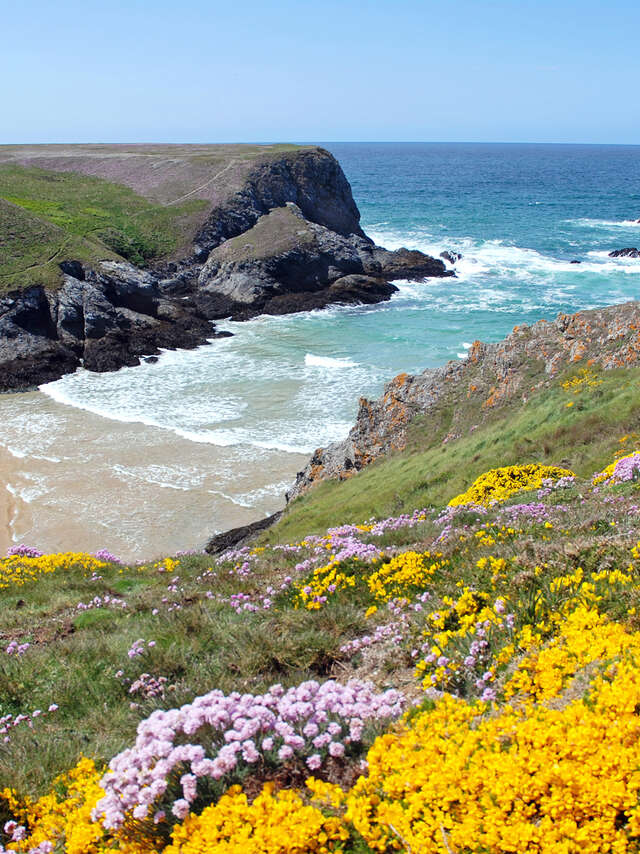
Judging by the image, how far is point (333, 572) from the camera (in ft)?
26.9

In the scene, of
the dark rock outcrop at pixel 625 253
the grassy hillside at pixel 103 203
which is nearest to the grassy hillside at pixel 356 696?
the grassy hillside at pixel 103 203

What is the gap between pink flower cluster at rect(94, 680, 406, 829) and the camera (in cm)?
395

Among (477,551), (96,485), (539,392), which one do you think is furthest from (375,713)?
(96,485)

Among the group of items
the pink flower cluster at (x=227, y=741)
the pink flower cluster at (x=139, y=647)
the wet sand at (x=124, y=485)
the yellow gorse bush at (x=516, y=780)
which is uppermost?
the yellow gorse bush at (x=516, y=780)

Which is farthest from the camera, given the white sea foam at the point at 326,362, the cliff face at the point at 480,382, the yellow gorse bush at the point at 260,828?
the white sea foam at the point at 326,362

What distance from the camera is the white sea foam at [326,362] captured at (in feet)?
146

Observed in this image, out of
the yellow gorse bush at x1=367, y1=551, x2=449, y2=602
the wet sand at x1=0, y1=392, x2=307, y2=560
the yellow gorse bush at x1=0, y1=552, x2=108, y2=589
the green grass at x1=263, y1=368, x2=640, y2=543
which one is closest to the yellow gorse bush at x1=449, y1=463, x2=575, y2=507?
the green grass at x1=263, y1=368, x2=640, y2=543

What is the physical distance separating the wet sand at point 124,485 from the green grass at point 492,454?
4705mm

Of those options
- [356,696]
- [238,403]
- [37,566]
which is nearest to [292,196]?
[238,403]

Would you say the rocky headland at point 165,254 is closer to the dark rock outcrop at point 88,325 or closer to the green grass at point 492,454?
the dark rock outcrop at point 88,325

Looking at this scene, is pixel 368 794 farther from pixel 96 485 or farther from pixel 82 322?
pixel 82 322

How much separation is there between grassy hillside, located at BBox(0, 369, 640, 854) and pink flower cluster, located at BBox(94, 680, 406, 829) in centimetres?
2

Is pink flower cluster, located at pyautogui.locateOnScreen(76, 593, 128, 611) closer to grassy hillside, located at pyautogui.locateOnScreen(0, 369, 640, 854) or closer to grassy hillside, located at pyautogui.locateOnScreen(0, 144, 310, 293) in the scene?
grassy hillside, located at pyautogui.locateOnScreen(0, 369, 640, 854)

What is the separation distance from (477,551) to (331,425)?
1025 inches
